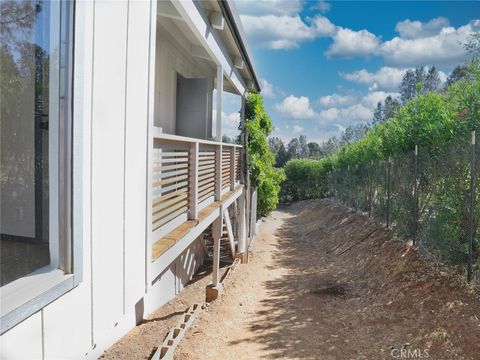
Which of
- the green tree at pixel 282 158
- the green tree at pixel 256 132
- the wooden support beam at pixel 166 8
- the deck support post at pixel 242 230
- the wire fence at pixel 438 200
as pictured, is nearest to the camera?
the wooden support beam at pixel 166 8

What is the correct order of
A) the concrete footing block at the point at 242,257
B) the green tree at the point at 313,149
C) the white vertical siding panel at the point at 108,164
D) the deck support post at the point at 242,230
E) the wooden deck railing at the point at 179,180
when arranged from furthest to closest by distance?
the green tree at the point at 313,149
the deck support post at the point at 242,230
the concrete footing block at the point at 242,257
the wooden deck railing at the point at 179,180
the white vertical siding panel at the point at 108,164

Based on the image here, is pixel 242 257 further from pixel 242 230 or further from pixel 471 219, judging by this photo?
pixel 471 219

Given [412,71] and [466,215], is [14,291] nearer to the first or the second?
[466,215]

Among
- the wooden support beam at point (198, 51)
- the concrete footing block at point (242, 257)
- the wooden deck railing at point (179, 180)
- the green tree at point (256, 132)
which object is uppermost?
the wooden support beam at point (198, 51)

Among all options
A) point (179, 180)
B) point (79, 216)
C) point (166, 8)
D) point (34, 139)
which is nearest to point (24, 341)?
point (79, 216)

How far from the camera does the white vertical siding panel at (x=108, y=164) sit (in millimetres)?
2299

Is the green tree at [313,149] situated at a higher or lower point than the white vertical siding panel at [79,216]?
higher

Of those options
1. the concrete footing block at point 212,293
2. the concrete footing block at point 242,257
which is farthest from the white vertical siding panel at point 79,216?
the concrete footing block at point 242,257

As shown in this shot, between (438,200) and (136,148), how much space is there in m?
6.55

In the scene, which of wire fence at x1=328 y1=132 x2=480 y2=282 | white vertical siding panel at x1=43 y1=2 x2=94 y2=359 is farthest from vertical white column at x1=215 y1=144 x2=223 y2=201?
white vertical siding panel at x1=43 y1=2 x2=94 y2=359

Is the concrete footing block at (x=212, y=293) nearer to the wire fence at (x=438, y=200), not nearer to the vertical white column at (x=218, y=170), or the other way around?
the vertical white column at (x=218, y=170)

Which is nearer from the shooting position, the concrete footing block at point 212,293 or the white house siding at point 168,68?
the white house siding at point 168,68

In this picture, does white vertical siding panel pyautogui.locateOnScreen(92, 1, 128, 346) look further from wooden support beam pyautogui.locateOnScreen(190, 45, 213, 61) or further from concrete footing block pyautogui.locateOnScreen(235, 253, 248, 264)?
concrete footing block pyautogui.locateOnScreen(235, 253, 248, 264)

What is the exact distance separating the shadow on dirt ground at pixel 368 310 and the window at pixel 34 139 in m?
4.43
